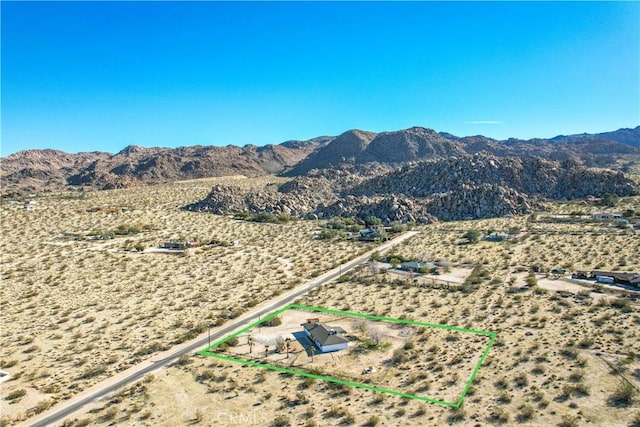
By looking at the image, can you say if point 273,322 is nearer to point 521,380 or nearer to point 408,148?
point 521,380

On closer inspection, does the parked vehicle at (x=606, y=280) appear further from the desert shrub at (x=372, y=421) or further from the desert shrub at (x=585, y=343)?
the desert shrub at (x=372, y=421)

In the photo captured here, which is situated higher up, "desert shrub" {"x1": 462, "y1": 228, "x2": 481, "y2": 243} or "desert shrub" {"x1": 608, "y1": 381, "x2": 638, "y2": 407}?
"desert shrub" {"x1": 462, "y1": 228, "x2": 481, "y2": 243}

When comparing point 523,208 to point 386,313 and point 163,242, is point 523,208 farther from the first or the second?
point 163,242

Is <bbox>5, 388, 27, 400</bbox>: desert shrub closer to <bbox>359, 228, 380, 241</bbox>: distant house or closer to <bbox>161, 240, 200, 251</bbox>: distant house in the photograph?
<bbox>161, 240, 200, 251</bbox>: distant house

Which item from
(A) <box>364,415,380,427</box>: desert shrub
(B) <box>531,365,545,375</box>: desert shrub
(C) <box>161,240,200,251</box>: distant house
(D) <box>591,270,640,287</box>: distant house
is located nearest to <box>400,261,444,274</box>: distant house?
(D) <box>591,270,640,287</box>: distant house

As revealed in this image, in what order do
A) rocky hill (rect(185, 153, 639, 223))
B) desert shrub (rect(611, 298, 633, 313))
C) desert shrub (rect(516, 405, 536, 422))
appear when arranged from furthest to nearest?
rocky hill (rect(185, 153, 639, 223))
desert shrub (rect(611, 298, 633, 313))
desert shrub (rect(516, 405, 536, 422))

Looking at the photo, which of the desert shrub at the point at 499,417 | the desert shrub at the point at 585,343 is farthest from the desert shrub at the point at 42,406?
the desert shrub at the point at 585,343
